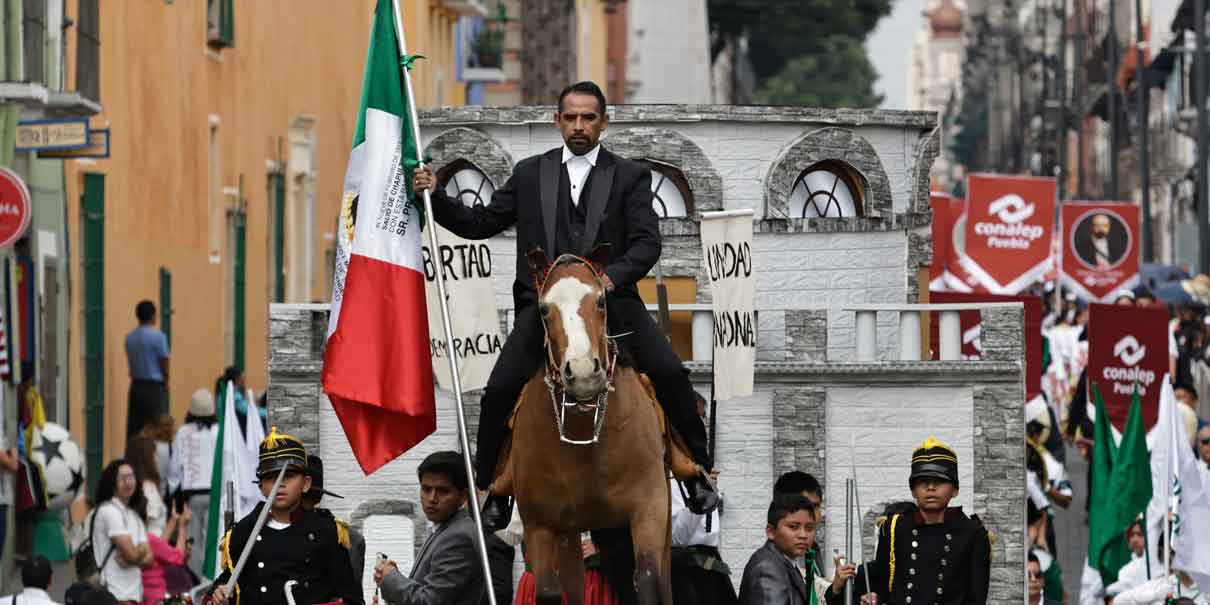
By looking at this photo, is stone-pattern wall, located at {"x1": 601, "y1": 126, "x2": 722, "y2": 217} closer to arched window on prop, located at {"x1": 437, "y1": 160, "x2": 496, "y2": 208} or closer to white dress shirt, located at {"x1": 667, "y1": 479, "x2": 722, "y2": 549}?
arched window on prop, located at {"x1": 437, "y1": 160, "x2": 496, "y2": 208}

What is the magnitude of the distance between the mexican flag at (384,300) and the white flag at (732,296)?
21.6 feet

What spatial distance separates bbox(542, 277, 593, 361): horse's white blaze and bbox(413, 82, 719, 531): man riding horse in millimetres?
727

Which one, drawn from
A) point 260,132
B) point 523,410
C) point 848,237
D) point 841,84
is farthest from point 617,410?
point 841,84

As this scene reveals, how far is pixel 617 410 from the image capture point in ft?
42.7

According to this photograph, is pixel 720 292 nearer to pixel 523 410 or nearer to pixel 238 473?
pixel 238 473

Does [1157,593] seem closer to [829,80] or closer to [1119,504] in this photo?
[1119,504]

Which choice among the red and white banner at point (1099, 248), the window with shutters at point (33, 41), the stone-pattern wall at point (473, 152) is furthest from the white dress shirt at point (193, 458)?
the red and white banner at point (1099, 248)

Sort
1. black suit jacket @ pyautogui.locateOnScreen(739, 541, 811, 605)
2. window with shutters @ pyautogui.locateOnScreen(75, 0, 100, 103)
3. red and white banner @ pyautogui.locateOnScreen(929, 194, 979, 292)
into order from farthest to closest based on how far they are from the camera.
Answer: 1. red and white banner @ pyautogui.locateOnScreen(929, 194, 979, 292)
2. window with shutters @ pyautogui.locateOnScreen(75, 0, 100, 103)
3. black suit jacket @ pyautogui.locateOnScreen(739, 541, 811, 605)

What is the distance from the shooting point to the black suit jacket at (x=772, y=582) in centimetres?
1394

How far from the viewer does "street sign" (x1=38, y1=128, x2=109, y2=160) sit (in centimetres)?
2775

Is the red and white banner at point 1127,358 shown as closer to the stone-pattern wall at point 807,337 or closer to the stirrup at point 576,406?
the stone-pattern wall at point 807,337

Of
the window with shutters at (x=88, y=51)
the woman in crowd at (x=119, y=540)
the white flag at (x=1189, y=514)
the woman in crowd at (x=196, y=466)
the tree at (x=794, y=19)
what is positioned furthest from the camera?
the tree at (x=794, y=19)

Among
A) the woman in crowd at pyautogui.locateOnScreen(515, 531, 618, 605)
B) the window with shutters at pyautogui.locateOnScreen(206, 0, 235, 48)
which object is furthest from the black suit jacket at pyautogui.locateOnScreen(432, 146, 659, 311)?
the window with shutters at pyautogui.locateOnScreen(206, 0, 235, 48)

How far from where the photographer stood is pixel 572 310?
12469 millimetres
